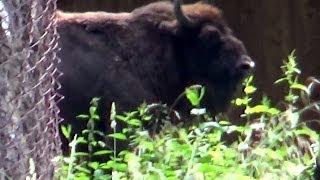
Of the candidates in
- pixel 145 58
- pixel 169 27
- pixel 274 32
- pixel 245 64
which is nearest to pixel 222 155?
pixel 145 58

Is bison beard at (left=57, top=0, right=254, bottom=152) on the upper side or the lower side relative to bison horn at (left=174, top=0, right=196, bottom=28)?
lower

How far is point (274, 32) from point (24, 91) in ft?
20.0

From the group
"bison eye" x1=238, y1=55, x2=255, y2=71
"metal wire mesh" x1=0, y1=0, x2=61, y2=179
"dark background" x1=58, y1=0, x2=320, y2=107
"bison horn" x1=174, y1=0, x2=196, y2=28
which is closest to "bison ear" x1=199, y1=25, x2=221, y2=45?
"bison horn" x1=174, y1=0, x2=196, y2=28

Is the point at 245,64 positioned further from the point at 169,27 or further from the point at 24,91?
the point at 24,91

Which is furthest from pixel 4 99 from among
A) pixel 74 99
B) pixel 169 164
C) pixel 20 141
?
pixel 74 99

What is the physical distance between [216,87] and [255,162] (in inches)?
135

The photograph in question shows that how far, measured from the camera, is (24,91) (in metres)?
5.31

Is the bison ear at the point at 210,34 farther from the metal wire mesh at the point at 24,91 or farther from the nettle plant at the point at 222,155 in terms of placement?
the metal wire mesh at the point at 24,91

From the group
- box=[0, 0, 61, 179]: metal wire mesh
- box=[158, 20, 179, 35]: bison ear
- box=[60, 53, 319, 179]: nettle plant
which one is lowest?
box=[60, 53, 319, 179]: nettle plant

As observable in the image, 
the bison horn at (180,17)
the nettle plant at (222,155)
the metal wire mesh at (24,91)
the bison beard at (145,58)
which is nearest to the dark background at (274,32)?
the bison beard at (145,58)

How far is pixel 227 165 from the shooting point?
5.48 metres

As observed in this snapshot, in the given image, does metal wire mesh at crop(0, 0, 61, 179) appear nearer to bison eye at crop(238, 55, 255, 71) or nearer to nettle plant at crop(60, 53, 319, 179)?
nettle plant at crop(60, 53, 319, 179)

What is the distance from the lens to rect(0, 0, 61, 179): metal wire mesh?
5223 mm

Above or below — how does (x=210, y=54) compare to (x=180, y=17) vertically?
below
